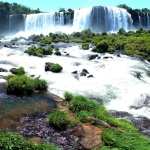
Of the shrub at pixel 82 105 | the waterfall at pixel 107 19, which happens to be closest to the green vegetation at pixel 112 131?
the shrub at pixel 82 105

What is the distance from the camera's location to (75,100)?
1761 cm

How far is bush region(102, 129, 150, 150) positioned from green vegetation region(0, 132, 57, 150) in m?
1.75

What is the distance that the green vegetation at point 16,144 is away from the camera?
43.0ft

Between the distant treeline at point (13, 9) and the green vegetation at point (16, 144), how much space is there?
9343 cm

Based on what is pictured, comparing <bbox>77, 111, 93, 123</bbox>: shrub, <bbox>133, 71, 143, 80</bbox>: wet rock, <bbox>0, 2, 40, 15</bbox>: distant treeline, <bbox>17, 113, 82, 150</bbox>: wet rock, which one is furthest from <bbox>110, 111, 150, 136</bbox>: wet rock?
<bbox>0, 2, 40, 15</bbox>: distant treeline

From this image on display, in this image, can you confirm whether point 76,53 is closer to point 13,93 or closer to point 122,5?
A: point 13,93

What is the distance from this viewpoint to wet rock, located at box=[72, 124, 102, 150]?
1439 centimetres

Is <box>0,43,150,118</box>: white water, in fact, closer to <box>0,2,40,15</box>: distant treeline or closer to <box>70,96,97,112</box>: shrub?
<box>70,96,97,112</box>: shrub

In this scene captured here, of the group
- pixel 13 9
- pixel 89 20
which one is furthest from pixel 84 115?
pixel 13 9

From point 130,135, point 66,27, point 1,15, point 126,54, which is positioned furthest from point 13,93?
point 1,15

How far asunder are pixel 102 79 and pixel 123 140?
715 inches

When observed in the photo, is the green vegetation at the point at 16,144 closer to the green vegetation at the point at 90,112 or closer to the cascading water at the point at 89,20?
the green vegetation at the point at 90,112

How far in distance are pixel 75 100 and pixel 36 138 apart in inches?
130

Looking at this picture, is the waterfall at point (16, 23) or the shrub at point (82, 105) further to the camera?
the waterfall at point (16, 23)
